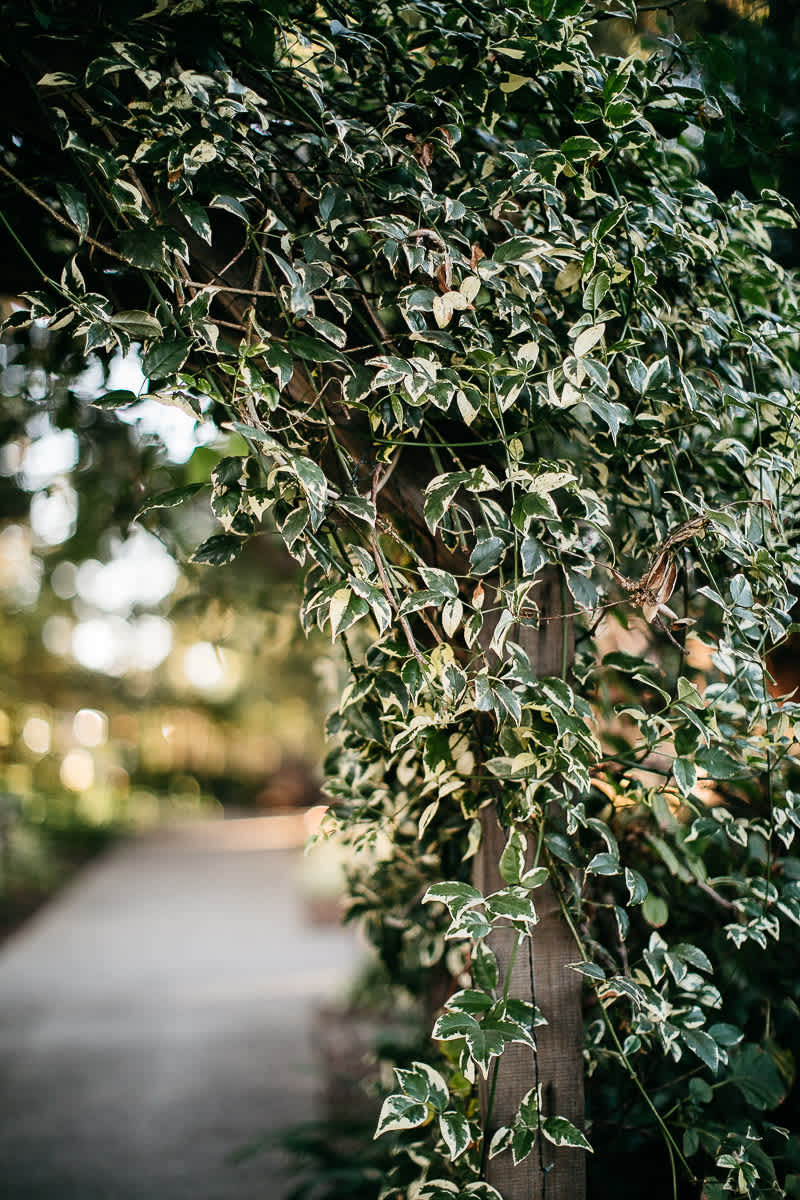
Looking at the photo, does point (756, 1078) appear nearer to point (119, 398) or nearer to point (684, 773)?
point (684, 773)

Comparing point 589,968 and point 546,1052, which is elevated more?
point 589,968

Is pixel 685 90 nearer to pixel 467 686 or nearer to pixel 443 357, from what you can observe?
pixel 443 357

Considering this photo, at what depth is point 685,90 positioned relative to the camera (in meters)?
1.01

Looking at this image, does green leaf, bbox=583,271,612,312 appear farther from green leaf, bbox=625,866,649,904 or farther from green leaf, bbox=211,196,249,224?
green leaf, bbox=625,866,649,904

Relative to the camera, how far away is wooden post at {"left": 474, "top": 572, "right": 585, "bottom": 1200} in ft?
3.44

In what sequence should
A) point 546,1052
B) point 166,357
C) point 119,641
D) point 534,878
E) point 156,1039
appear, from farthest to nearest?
point 119,641, point 156,1039, point 546,1052, point 534,878, point 166,357

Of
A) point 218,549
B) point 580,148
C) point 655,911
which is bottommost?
point 655,911

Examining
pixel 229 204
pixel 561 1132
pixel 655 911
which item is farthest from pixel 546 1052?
pixel 229 204

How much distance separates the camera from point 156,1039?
13.9ft

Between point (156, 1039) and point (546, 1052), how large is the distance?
3.88 metres

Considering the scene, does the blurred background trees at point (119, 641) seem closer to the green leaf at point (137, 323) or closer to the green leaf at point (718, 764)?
the green leaf at point (137, 323)

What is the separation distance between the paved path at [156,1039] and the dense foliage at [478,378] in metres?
2.37

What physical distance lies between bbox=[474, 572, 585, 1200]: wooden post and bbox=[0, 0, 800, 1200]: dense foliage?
0.08 ft

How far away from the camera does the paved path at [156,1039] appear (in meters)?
2.94
